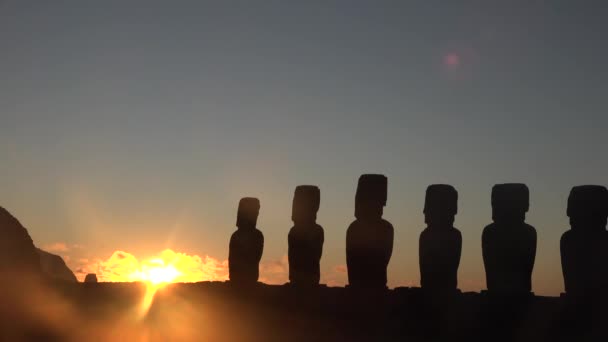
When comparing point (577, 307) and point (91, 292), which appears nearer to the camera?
point (577, 307)

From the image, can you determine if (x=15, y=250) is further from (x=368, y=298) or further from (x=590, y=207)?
(x=590, y=207)

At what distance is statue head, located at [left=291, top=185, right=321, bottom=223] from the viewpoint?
1975 centimetres

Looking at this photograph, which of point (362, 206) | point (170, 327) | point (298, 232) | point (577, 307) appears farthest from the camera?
point (298, 232)

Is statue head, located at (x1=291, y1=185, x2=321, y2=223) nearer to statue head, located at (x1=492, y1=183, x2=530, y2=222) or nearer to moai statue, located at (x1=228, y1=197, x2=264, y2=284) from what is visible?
moai statue, located at (x1=228, y1=197, x2=264, y2=284)

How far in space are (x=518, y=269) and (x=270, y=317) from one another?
525 centimetres

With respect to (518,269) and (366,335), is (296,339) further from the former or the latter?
(518,269)

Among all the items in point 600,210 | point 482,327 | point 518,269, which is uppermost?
point 600,210

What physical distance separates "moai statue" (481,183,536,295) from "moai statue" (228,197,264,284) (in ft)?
19.7

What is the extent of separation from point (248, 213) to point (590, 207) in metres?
8.97

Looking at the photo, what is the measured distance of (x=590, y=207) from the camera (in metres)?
16.4

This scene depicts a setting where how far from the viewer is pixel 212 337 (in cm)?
1653

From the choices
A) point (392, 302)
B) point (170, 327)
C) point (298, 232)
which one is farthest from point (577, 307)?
point (170, 327)

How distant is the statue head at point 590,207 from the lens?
16.3 m

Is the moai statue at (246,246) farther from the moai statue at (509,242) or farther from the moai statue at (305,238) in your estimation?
the moai statue at (509,242)
